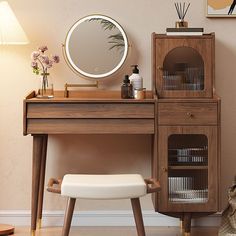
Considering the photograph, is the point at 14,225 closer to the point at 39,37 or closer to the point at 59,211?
the point at 59,211

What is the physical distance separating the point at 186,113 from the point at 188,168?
1.05 feet

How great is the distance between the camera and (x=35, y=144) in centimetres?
335

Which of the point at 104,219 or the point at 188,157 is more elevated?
the point at 188,157

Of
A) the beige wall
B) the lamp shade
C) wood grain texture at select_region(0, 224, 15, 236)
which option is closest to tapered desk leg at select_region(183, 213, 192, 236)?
the beige wall

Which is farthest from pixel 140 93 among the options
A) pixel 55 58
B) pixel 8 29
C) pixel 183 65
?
pixel 8 29

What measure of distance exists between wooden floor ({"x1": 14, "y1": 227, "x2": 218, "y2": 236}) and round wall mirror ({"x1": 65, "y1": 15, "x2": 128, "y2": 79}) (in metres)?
0.95

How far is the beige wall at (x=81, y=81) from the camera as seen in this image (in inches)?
144

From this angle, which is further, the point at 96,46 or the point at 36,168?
the point at 96,46

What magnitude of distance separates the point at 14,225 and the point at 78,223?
1.32 ft

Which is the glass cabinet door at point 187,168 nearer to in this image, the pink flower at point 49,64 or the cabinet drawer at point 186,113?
the cabinet drawer at point 186,113

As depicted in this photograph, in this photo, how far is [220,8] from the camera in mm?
3623

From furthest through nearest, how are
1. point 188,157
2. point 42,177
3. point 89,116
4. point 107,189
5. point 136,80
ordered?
point 42,177 < point 136,80 < point 188,157 < point 89,116 < point 107,189

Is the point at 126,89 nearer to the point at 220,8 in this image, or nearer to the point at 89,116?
the point at 89,116

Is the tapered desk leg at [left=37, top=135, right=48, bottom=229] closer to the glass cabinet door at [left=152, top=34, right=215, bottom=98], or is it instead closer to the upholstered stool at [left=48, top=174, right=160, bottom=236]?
the upholstered stool at [left=48, top=174, right=160, bottom=236]
